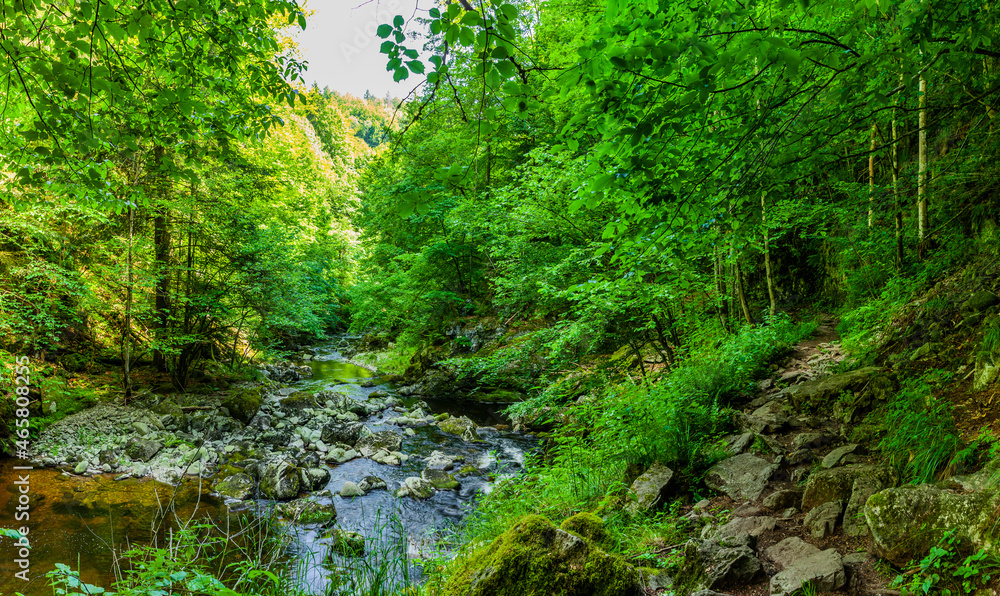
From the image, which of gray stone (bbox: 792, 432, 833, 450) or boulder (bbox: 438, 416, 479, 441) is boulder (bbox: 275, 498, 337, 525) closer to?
boulder (bbox: 438, 416, 479, 441)

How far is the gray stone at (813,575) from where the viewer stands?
2.43 meters

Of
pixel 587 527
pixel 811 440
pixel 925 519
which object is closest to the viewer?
pixel 925 519

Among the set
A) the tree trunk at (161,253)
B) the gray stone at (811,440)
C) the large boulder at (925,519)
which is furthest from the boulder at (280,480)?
the large boulder at (925,519)

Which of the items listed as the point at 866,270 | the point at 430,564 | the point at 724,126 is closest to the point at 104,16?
the point at 724,126

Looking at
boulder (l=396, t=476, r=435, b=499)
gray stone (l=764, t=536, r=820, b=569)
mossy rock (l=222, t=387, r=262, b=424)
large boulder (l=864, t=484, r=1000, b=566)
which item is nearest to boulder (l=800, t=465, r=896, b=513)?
gray stone (l=764, t=536, r=820, b=569)

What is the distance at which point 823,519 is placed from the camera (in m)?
3.03

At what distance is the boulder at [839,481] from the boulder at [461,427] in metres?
6.81

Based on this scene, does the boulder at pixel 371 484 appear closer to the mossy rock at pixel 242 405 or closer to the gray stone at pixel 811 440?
the mossy rock at pixel 242 405

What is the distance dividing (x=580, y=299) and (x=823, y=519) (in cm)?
337

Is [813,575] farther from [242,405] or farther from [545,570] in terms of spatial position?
[242,405]

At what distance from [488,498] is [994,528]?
15.1 ft

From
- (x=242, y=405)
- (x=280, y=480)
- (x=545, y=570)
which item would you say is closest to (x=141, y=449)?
(x=242, y=405)

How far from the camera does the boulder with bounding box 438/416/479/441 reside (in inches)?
374

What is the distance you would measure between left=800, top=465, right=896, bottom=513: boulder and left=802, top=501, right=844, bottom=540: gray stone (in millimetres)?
100
